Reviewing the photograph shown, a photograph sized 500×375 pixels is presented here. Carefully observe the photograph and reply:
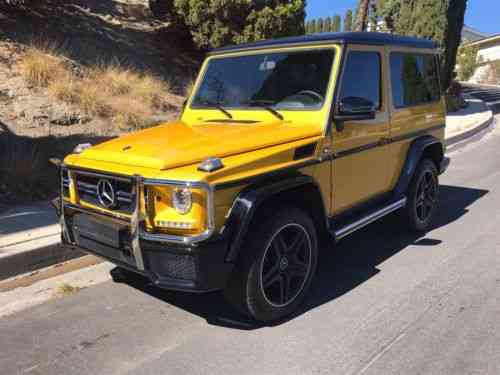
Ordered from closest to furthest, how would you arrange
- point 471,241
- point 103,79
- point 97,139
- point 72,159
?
point 72,159 < point 471,241 < point 97,139 < point 103,79

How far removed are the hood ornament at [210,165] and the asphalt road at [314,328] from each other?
1195mm

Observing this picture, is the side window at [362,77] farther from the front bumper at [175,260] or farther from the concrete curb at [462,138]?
the concrete curb at [462,138]

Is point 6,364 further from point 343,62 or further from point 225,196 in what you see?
Result: point 343,62

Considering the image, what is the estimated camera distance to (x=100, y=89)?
10070 mm

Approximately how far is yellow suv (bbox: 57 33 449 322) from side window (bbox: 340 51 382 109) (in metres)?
0.02

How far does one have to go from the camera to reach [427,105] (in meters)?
5.45

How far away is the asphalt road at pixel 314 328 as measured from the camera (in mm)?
3049

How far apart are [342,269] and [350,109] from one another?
150 centimetres

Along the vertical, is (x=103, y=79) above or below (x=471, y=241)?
above

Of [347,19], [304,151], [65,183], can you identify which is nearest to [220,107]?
[304,151]

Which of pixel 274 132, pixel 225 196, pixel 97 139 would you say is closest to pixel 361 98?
pixel 274 132

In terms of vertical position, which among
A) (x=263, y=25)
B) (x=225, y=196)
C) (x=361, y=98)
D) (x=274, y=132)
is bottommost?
(x=225, y=196)

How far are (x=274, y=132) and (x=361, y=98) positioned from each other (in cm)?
87

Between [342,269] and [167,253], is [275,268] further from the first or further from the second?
[342,269]
